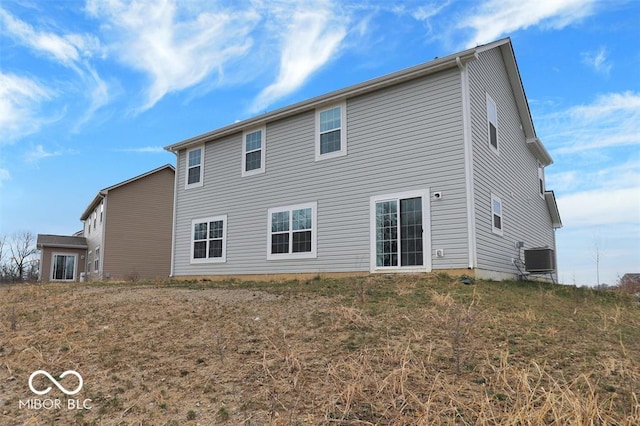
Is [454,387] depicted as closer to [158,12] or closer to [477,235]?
[477,235]

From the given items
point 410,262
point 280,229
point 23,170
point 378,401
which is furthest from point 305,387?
point 23,170

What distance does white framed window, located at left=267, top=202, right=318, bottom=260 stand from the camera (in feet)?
40.2

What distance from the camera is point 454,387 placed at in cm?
350

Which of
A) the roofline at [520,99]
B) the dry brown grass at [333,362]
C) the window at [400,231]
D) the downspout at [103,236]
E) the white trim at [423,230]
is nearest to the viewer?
the dry brown grass at [333,362]

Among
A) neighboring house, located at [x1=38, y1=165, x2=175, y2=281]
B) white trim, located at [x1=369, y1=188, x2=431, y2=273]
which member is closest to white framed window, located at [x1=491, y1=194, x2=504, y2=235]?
white trim, located at [x1=369, y1=188, x2=431, y2=273]

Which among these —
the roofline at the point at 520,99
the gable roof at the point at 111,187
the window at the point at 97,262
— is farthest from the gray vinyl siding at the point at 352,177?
the window at the point at 97,262

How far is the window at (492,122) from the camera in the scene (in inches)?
458

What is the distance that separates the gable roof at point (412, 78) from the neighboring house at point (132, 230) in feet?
28.2

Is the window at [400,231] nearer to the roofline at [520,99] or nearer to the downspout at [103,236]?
the roofline at [520,99]

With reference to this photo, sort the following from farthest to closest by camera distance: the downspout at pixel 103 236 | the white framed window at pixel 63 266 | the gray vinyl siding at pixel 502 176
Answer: the white framed window at pixel 63 266
the downspout at pixel 103 236
the gray vinyl siding at pixel 502 176

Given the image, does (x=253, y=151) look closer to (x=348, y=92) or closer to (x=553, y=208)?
(x=348, y=92)

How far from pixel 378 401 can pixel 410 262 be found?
7189 mm

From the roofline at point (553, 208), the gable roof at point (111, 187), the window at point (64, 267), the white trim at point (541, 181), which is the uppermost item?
the gable roof at point (111, 187)

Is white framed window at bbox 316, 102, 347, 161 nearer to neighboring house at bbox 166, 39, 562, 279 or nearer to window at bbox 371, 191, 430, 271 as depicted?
neighboring house at bbox 166, 39, 562, 279
